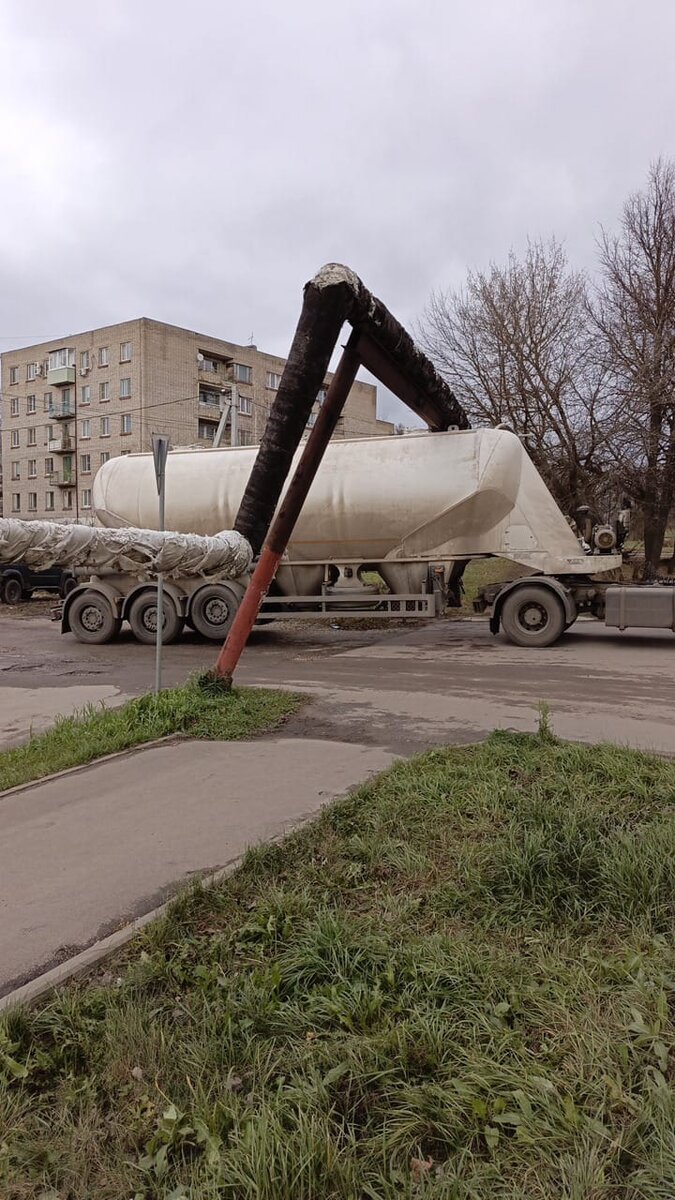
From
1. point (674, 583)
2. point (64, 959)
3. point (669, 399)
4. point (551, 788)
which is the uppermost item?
point (669, 399)

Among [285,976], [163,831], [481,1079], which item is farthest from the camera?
[163,831]

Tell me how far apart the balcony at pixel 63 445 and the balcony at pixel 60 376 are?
387 cm

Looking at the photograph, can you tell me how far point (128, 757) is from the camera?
630 centimetres

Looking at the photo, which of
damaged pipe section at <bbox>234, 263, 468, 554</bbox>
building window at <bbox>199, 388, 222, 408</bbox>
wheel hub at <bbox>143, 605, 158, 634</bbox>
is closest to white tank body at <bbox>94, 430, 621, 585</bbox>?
wheel hub at <bbox>143, 605, 158, 634</bbox>

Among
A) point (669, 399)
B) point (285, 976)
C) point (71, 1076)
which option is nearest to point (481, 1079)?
point (285, 976)

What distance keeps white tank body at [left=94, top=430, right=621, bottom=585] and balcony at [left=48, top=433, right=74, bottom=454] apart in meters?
46.9

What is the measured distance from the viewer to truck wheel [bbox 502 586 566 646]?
44.2 ft

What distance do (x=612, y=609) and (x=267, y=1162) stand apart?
A: 1249 centimetres

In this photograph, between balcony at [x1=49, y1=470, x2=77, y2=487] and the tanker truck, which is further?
balcony at [x1=49, y1=470, x2=77, y2=487]

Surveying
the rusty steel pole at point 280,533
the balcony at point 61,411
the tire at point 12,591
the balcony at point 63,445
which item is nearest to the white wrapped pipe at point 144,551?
the rusty steel pole at point 280,533

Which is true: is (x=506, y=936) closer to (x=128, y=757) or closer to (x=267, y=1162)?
(x=267, y=1162)

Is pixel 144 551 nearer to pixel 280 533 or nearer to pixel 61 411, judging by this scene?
pixel 280 533

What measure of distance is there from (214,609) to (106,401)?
45.6 meters

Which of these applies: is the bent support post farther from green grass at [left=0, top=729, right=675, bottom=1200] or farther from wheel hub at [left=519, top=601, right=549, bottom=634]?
wheel hub at [left=519, top=601, right=549, bottom=634]
